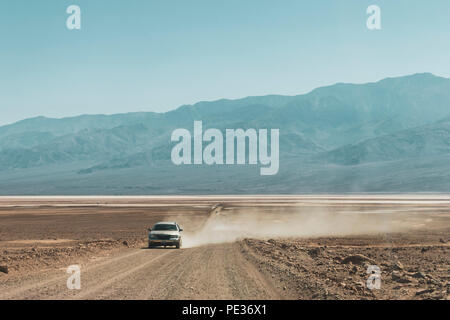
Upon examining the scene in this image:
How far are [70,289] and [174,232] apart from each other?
1860cm

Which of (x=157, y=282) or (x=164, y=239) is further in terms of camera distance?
(x=164, y=239)

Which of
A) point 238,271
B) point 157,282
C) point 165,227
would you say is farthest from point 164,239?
point 157,282

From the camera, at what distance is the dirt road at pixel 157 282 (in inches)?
588

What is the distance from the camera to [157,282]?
1736 cm

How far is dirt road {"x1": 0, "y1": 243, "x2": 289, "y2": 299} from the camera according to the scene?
49.0 ft

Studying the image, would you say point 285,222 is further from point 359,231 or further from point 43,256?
point 43,256

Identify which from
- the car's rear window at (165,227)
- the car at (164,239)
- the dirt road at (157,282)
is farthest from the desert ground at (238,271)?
the car's rear window at (165,227)

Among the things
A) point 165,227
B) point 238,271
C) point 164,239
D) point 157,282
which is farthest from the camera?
point 165,227

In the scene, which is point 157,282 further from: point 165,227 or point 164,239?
point 165,227

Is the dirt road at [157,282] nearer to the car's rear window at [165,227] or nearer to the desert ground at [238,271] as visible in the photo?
the desert ground at [238,271]

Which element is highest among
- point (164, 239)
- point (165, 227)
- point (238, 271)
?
point (238, 271)

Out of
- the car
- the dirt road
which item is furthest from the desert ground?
the car
